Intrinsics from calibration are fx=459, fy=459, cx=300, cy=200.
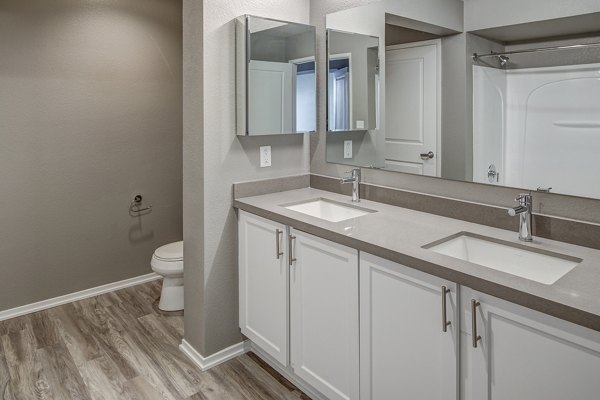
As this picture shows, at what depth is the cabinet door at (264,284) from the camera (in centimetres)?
214

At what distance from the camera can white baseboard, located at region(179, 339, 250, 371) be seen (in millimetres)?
2425

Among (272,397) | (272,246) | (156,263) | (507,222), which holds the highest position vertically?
(507,222)

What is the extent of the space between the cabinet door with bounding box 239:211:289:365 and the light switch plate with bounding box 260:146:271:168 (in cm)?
A: 33

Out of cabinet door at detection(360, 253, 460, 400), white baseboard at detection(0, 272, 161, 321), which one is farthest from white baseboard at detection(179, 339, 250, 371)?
white baseboard at detection(0, 272, 161, 321)

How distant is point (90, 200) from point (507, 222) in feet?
8.93

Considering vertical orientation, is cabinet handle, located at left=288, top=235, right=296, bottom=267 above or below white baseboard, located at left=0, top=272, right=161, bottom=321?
above

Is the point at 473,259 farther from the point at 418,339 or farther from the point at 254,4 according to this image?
the point at 254,4

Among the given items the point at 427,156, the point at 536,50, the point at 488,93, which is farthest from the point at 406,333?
the point at 536,50

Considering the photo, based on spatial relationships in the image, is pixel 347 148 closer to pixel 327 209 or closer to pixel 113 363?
pixel 327 209

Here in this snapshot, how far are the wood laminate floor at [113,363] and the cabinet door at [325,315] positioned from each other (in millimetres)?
305

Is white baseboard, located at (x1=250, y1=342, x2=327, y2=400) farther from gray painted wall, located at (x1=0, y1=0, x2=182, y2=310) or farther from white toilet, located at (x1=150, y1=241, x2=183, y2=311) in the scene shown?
gray painted wall, located at (x1=0, y1=0, x2=182, y2=310)

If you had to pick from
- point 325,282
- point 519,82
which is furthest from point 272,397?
point 519,82

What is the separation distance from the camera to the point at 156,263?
3.03 metres

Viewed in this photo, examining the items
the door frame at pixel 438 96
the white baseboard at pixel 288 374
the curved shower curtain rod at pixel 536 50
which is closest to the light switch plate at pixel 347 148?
the door frame at pixel 438 96
